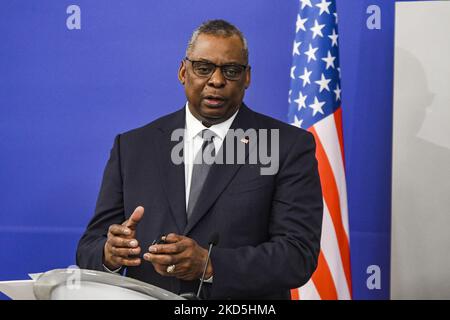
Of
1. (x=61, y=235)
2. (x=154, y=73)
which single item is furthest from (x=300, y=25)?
(x=61, y=235)

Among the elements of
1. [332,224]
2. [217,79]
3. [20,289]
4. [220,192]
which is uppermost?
[217,79]

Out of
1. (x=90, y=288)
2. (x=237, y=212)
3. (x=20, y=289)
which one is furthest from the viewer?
(x=237, y=212)

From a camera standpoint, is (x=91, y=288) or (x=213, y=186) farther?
(x=213, y=186)

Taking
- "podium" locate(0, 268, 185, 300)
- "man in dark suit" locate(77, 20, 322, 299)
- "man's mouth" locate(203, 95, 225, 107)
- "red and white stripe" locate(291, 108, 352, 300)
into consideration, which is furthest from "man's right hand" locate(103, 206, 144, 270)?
"red and white stripe" locate(291, 108, 352, 300)

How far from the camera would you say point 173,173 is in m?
2.13

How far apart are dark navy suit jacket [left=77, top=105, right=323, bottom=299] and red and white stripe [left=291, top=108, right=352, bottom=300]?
1.18m

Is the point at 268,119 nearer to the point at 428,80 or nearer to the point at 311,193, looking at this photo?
the point at 311,193

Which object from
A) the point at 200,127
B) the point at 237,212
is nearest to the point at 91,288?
the point at 237,212

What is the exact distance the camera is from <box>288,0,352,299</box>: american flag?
3334mm

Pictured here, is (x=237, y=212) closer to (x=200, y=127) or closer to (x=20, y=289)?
(x=200, y=127)

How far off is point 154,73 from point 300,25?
94 centimetres

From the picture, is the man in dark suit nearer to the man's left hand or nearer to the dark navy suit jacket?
the dark navy suit jacket

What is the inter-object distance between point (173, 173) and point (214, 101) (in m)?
0.26
